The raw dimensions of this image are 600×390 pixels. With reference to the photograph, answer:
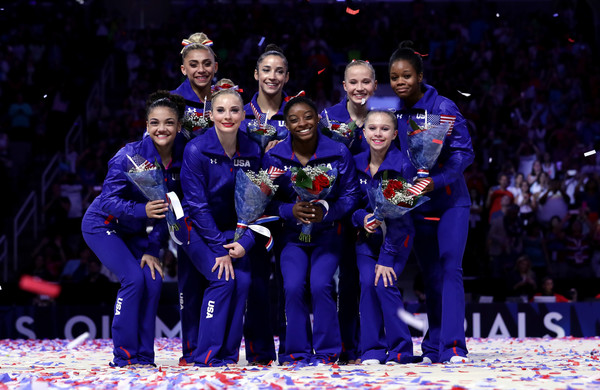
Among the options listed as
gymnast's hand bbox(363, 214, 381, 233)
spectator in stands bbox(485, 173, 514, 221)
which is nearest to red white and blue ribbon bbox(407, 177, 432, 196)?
gymnast's hand bbox(363, 214, 381, 233)

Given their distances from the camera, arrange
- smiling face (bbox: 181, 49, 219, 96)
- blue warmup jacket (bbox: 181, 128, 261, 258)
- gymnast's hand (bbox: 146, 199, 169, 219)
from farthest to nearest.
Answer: smiling face (bbox: 181, 49, 219, 96) → blue warmup jacket (bbox: 181, 128, 261, 258) → gymnast's hand (bbox: 146, 199, 169, 219)

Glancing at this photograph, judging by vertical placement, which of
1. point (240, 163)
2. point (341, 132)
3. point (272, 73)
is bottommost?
point (240, 163)

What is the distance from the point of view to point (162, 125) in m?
6.46

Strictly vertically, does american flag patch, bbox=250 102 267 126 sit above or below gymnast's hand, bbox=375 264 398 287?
above

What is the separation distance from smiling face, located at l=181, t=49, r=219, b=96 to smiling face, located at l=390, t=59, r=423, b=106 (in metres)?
1.61

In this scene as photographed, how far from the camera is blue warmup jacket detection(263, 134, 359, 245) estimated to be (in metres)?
6.39

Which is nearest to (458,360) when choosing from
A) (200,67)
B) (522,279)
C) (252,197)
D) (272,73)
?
(252,197)

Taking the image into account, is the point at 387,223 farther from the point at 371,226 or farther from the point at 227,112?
the point at 227,112

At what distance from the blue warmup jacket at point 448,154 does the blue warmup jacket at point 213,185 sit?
1.24 meters

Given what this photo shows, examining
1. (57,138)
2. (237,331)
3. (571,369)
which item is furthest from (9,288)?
(571,369)

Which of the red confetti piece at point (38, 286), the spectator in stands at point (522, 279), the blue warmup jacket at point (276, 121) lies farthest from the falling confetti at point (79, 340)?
the spectator in stands at point (522, 279)

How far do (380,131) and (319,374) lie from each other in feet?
6.23

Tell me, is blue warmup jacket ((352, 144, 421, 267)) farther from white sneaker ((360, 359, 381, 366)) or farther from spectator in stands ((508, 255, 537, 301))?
spectator in stands ((508, 255, 537, 301))

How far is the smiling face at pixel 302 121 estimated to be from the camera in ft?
20.9
